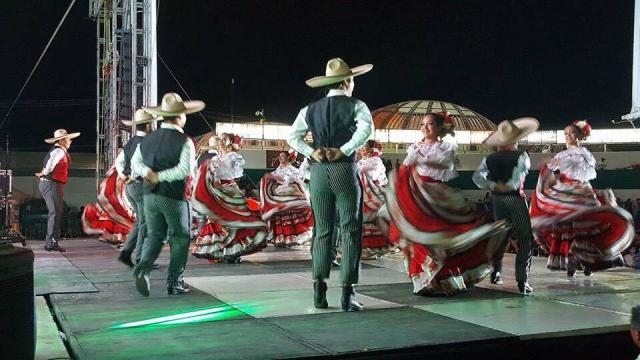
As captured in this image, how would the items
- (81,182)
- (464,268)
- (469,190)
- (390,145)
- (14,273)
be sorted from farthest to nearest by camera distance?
(390,145), (469,190), (81,182), (464,268), (14,273)

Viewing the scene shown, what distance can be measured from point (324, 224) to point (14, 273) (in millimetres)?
2294

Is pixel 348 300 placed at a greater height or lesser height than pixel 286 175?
lesser

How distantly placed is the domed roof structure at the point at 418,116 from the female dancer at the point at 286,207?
28.0m

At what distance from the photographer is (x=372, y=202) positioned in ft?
29.3

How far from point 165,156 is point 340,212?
1676mm

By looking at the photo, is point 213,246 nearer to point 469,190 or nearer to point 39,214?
point 39,214

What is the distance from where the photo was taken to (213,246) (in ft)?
27.4

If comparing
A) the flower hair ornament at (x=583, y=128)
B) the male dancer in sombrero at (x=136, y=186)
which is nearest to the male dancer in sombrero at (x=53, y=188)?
the male dancer in sombrero at (x=136, y=186)

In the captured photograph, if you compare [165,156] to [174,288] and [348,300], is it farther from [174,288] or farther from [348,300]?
[348,300]

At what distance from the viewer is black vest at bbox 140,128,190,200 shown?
5.62 metres

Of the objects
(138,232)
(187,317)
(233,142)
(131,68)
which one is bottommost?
(187,317)

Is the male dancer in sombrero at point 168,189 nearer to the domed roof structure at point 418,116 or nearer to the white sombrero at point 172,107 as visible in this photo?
the white sombrero at point 172,107

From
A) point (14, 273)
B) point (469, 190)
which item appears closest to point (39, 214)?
point (14, 273)

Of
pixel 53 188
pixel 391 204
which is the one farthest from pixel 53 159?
pixel 391 204
